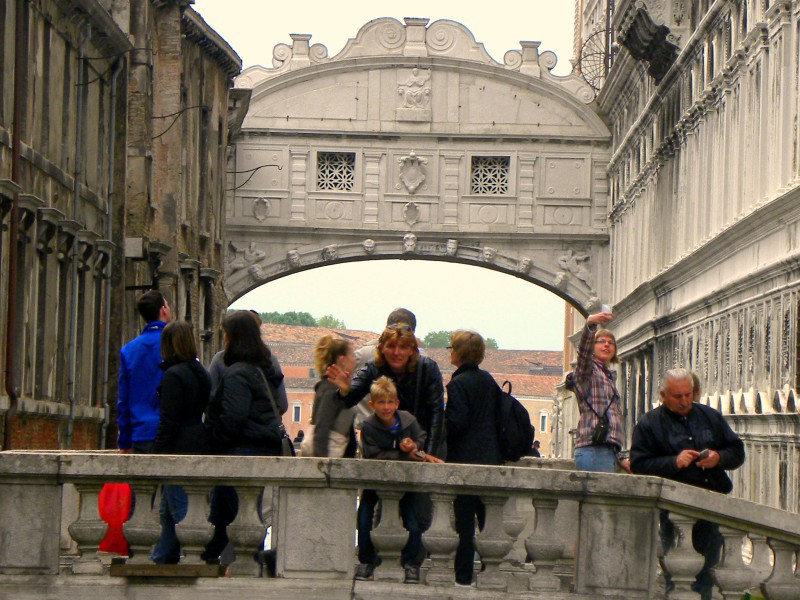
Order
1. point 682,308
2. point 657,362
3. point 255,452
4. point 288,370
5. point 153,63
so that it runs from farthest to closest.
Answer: point 288,370
point 657,362
point 682,308
point 153,63
point 255,452

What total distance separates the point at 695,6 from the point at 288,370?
83119 millimetres

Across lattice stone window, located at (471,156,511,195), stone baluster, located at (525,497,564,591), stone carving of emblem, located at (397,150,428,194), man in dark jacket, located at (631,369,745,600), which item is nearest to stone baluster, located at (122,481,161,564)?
stone baluster, located at (525,497,564,591)

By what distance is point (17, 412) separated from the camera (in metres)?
18.0

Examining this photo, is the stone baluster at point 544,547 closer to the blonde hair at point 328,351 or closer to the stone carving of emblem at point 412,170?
the blonde hair at point 328,351

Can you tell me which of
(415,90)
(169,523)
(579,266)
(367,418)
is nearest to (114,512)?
(169,523)

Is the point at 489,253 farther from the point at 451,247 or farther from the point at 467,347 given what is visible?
the point at 467,347

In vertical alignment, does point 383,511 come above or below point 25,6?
below

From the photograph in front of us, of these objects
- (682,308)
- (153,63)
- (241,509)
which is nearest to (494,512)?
(241,509)

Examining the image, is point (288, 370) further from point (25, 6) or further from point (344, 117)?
point (25, 6)

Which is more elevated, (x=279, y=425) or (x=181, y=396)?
(x=181, y=396)

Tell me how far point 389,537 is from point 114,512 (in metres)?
1.33

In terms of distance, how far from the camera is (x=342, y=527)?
9.38 meters

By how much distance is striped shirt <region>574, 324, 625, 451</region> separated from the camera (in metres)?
11.4

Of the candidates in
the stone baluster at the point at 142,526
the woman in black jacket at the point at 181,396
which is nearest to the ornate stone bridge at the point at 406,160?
the woman in black jacket at the point at 181,396
